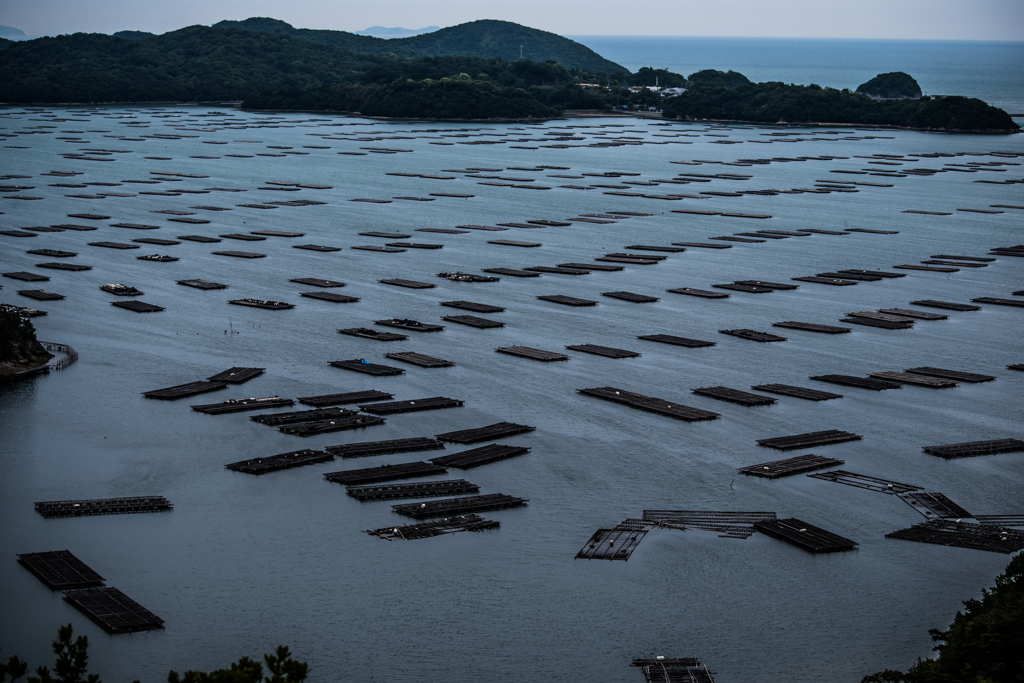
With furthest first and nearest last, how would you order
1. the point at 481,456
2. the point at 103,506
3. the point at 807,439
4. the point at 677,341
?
the point at 677,341, the point at 807,439, the point at 481,456, the point at 103,506

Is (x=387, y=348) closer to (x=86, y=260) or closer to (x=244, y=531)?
(x=244, y=531)

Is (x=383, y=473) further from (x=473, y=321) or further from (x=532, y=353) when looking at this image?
(x=473, y=321)

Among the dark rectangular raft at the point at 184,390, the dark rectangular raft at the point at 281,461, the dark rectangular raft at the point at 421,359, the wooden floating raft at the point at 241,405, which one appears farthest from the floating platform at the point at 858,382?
the dark rectangular raft at the point at 184,390

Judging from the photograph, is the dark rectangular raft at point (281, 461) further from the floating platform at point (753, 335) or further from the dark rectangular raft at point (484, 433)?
the floating platform at point (753, 335)

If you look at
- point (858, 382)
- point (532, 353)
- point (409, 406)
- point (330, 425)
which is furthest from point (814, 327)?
point (330, 425)

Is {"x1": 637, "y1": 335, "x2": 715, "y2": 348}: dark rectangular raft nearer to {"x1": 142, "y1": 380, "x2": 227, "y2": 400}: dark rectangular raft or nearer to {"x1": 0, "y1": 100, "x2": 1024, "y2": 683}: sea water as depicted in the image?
{"x1": 0, "y1": 100, "x2": 1024, "y2": 683}: sea water

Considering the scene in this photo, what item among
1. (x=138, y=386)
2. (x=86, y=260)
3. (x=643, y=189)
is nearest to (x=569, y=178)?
(x=643, y=189)

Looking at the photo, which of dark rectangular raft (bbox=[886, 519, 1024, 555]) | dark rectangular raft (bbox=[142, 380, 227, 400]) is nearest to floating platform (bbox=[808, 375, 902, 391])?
dark rectangular raft (bbox=[886, 519, 1024, 555])
